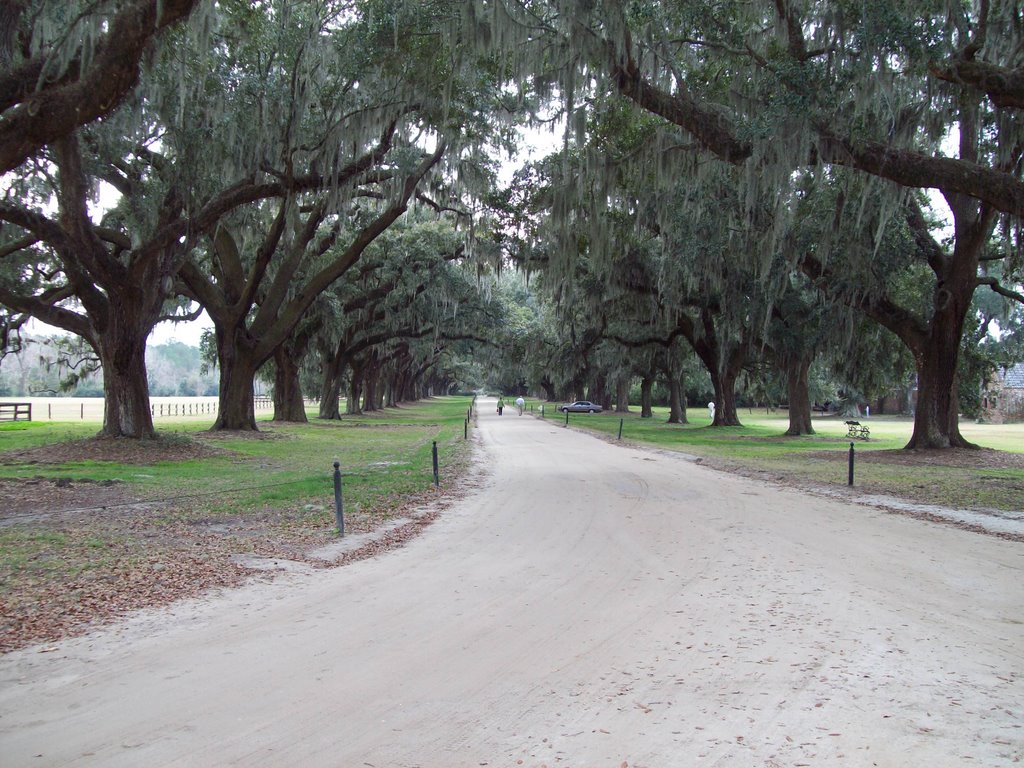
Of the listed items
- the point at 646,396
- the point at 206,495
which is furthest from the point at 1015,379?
the point at 206,495

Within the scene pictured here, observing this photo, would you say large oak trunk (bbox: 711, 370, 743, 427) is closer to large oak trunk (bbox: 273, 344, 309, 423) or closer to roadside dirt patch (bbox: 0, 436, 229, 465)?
large oak trunk (bbox: 273, 344, 309, 423)

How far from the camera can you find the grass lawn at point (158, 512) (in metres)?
6.29

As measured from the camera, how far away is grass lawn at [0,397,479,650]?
248 inches

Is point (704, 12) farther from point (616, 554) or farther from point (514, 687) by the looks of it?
point (514, 687)

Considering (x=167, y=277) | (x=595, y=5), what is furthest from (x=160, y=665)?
(x=167, y=277)

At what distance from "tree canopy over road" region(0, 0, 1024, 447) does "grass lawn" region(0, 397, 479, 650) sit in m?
3.04

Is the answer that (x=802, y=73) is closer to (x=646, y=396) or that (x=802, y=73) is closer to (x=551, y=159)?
(x=551, y=159)

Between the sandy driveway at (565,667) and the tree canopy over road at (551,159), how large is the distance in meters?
6.03

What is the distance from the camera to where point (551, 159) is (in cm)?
1967

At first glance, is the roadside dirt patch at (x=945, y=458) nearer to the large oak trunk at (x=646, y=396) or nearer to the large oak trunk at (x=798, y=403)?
the large oak trunk at (x=798, y=403)

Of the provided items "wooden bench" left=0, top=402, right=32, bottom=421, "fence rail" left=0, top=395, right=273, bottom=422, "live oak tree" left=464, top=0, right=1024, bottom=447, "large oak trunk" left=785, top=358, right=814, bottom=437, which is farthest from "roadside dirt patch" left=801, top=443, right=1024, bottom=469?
"wooden bench" left=0, top=402, right=32, bottom=421

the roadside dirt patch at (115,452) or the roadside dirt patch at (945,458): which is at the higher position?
the roadside dirt patch at (115,452)

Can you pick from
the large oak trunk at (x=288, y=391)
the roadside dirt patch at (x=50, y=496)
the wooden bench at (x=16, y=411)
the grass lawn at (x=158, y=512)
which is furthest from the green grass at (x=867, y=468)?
the wooden bench at (x=16, y=411)

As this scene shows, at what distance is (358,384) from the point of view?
49250 mm
